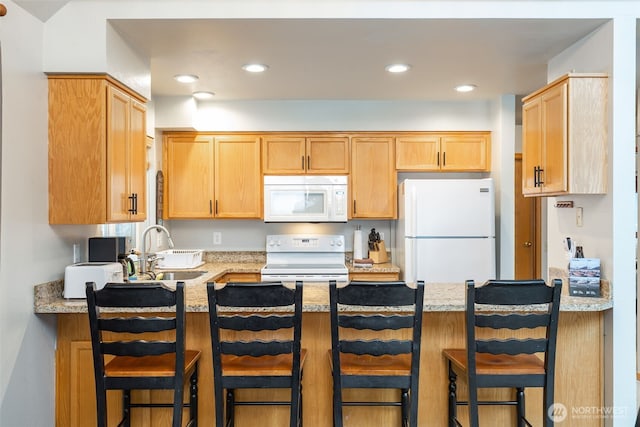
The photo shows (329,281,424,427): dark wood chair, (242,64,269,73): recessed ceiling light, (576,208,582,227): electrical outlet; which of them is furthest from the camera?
(242,64,269,73): recessed ceiling light

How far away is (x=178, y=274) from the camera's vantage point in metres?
3.95

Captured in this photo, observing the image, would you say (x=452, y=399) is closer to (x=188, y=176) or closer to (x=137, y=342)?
(x=137, y=342)

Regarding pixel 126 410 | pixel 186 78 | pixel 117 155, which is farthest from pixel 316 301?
pixel 186 78

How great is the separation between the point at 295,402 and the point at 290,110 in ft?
9.81

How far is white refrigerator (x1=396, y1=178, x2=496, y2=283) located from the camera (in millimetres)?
3912

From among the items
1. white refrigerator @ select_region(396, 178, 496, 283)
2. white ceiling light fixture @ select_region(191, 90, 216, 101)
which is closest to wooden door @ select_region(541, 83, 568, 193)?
white refrigerator @ select_region(396, 178, 496, 283)

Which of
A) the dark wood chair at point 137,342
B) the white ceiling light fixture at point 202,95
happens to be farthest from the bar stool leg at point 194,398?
the white ceiling light fixture at point 202,95

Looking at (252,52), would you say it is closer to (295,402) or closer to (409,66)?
(409,66)

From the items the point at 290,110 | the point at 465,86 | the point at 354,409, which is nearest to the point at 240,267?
the point at 290,110

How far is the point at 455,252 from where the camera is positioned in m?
3.91

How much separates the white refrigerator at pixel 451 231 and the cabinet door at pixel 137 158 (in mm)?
2085

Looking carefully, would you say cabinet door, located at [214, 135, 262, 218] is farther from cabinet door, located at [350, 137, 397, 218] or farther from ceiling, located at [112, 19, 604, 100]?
cabinet door, located at [350, 137, 397, 218]

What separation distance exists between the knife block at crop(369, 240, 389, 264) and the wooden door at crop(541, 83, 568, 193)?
200cm

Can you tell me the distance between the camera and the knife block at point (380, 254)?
14.8 feet
